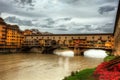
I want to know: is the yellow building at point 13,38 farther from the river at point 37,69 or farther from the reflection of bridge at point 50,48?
the river at point 37,69

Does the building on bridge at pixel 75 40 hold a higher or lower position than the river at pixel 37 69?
higher

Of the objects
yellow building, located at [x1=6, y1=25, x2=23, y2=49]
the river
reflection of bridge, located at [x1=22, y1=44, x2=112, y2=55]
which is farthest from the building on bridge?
the river

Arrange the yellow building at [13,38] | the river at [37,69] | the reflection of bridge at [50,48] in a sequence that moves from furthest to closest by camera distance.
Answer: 1. the yellow building at [13,38]
2. the reflection of bridge at [50,48]
3. the river at [37,69]

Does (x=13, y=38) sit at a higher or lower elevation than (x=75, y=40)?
higher

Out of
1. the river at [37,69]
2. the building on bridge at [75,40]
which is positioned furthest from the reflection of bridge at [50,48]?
the river at [37,69]

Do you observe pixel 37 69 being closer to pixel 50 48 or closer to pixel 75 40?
pixel 50 48

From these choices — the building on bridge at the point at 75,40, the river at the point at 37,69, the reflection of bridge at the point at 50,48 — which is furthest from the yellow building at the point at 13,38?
the river at the point at 37,69

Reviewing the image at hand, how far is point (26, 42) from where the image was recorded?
12431cm

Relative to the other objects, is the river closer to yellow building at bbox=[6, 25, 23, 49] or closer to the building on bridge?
the building on bridge

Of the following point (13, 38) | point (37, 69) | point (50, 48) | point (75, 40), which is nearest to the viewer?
point (37, 69)

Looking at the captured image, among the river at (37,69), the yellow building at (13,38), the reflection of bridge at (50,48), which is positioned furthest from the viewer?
the yellow building at (13,38)

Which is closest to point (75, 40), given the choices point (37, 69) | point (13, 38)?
point (13, 38)

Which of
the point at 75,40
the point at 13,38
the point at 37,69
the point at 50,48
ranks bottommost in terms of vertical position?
the point at 37,69

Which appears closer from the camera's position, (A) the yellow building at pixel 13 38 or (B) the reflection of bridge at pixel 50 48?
(B) the reflection of bridge at pixel 50 48
